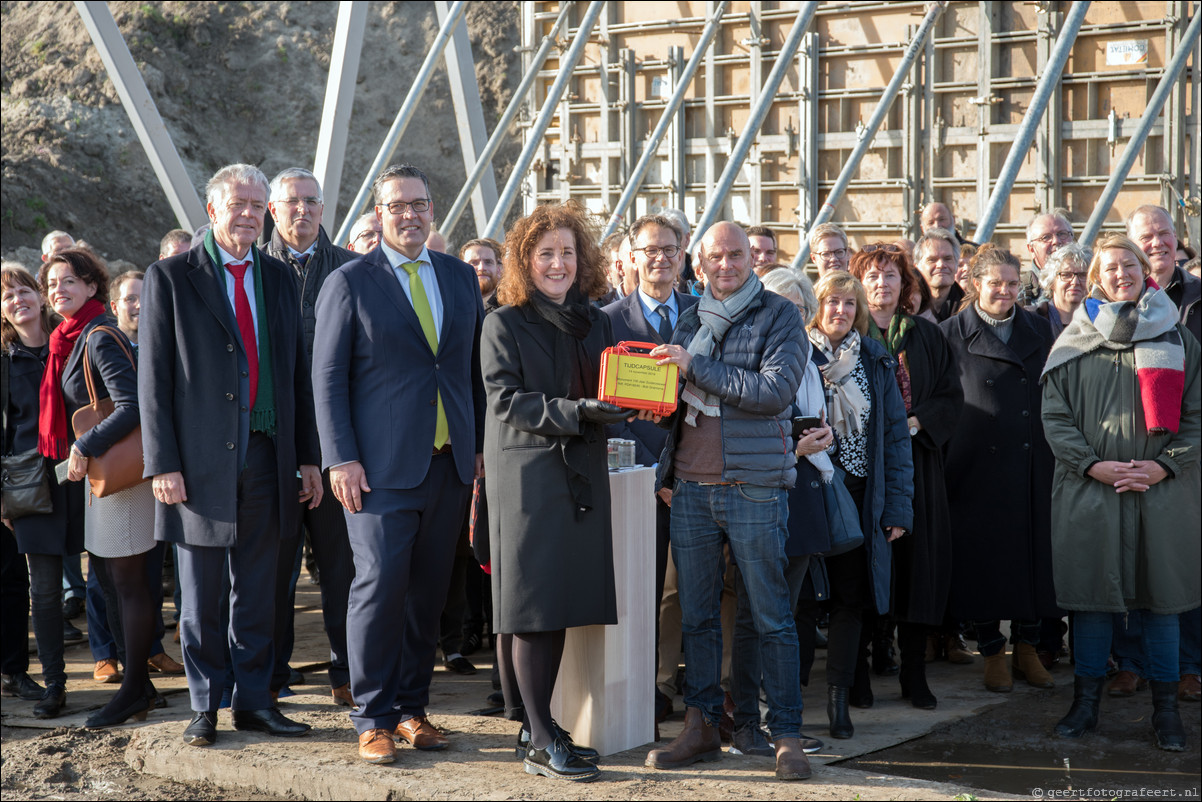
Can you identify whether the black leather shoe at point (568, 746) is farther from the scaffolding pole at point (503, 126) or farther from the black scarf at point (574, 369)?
the scaffolding pole at point (503, 126)

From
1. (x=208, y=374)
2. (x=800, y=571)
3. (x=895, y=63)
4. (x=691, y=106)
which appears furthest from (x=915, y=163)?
(x=208, y=374)

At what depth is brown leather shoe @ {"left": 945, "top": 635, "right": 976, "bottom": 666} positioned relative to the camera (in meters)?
5.79

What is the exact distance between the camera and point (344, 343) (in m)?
3.89

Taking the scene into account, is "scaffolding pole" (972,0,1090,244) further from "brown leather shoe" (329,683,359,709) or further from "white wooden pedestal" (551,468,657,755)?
"brown leather shoe" (329,683,359,709)

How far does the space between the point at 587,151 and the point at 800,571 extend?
8722 mm

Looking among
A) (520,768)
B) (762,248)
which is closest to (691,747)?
(520,768)

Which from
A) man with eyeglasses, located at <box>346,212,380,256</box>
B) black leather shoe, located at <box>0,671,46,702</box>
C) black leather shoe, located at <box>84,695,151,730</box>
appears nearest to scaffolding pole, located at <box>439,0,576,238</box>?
man with eyeglasses, located at <box>346,212,380,256</box>

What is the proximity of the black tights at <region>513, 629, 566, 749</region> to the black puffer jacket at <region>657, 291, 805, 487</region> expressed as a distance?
77 centimetres

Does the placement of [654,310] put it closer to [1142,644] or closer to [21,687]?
[1142,644]

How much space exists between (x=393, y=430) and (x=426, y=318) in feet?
1.36

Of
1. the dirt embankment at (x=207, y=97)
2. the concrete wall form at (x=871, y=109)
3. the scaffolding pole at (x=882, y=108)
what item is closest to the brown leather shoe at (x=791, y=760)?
the scaffolding pole at (x=882, y=108)

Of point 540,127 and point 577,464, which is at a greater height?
point 540,127

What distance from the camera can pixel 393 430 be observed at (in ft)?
12.8

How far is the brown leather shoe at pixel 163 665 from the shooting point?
551cm
